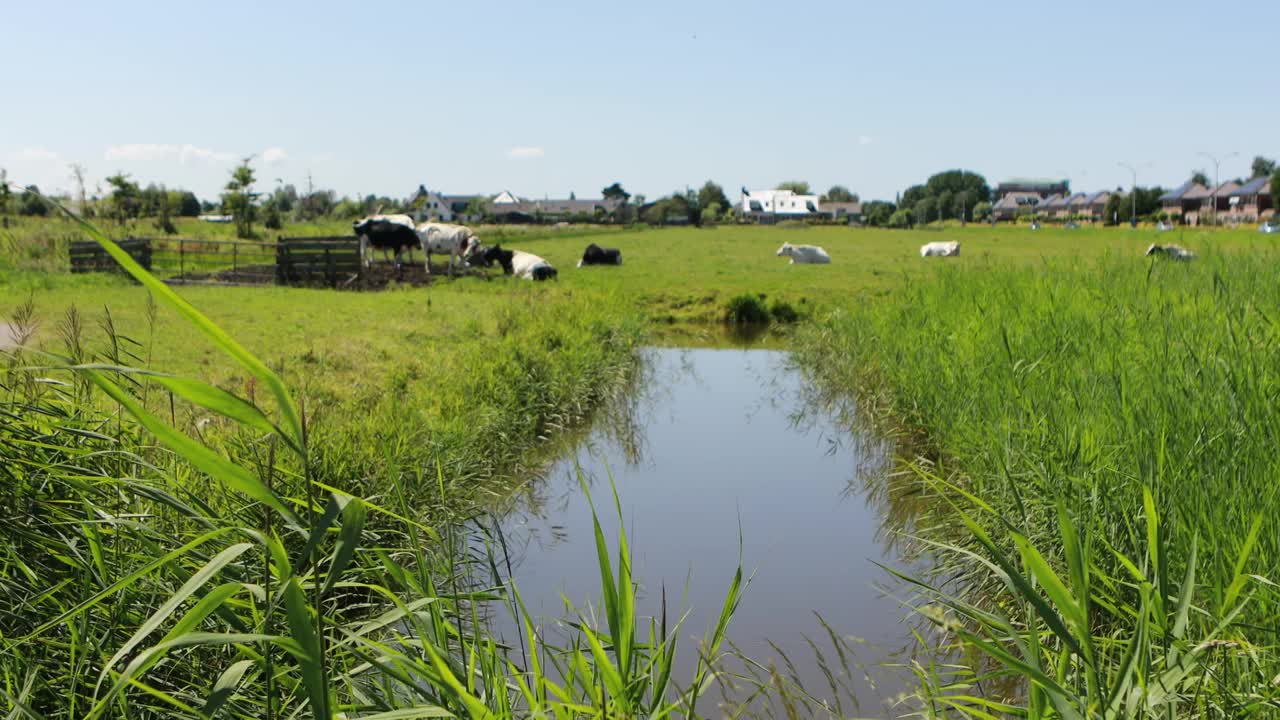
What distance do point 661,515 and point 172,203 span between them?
4265cm

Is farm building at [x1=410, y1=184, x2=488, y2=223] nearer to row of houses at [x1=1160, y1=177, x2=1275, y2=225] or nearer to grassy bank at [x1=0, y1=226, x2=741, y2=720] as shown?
row of houses at [x1=1160, y1=177, x2=1275, y2=225]

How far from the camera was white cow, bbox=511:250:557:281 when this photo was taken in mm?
22172

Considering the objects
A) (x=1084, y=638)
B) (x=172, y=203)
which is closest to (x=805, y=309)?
(x=1084, y=638)

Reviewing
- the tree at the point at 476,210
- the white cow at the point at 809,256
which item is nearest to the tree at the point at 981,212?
the tree at the point at 476,210

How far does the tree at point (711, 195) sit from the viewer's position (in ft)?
385

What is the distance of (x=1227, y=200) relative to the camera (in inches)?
3652

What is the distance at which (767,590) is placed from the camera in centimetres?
562

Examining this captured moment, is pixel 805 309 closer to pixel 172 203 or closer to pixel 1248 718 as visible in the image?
pixel 1248 718

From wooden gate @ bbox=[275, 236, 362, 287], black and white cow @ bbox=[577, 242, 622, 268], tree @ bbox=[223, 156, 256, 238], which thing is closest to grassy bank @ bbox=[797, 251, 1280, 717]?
wooden gate @ bbox=[275, 236, 362, 287]

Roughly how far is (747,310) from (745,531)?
12827 millimetres

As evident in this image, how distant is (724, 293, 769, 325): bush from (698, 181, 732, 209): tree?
323 ft

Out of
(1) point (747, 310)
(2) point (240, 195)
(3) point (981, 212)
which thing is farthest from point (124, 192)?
(3) point (981, 212)

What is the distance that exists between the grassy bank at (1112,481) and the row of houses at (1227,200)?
77.5 metres

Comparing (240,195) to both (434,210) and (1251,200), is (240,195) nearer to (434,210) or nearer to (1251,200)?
(434,210)
